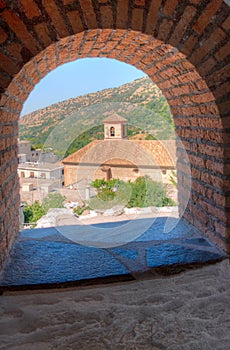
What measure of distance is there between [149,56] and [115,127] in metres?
2.54

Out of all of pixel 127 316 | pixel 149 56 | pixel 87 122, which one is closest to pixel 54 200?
pixel 87 122

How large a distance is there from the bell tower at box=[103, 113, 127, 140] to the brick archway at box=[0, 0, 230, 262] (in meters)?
1.95

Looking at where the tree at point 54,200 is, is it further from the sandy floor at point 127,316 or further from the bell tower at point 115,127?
the sandy floor at point 127,316

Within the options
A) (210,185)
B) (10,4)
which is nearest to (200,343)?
(210,185)

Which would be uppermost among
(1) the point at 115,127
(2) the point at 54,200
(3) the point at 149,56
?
(3) the point at 149,56

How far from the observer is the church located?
4.75m

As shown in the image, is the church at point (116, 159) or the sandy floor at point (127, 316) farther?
the church at point (116, 159)

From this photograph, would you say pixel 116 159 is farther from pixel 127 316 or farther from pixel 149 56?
pixel 127 316

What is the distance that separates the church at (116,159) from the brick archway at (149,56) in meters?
1.94

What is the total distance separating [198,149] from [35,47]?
4.77 ft

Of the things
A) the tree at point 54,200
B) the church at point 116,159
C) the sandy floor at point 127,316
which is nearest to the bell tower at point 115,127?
the church at point 116,159

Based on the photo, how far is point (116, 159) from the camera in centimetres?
538

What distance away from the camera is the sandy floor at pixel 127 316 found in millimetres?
1535

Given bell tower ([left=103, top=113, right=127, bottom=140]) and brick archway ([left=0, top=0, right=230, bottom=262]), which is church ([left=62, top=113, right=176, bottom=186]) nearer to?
bell tower ([left=103, top=113, right=127, bottom=140])
